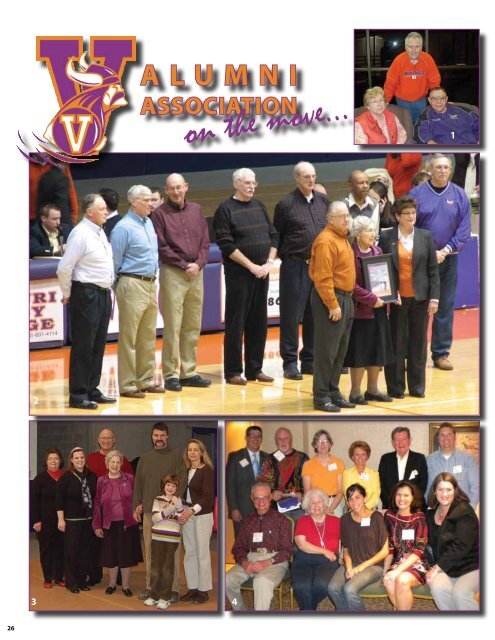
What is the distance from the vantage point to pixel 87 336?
589 inches

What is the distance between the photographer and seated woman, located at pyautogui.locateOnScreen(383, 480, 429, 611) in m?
14.9

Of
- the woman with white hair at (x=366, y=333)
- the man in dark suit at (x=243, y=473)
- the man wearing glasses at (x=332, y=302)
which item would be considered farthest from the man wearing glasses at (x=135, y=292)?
the woman with white hair at (x=366, y=333)

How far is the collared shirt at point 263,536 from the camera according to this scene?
1496 centimetres

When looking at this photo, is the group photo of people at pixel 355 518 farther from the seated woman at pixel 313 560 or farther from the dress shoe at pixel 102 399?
the dress shoe at pixel 102 399

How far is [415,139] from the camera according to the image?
591 inches

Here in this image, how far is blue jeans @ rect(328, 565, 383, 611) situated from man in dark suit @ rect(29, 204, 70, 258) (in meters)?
2.77

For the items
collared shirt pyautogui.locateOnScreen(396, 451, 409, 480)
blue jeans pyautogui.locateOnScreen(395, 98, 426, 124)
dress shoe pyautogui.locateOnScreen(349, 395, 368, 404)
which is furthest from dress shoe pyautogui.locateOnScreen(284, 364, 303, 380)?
blue jeans pyautogui.locateOnScreen(395, 98, 426, 124)

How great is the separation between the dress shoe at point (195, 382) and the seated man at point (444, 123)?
211 centimetres

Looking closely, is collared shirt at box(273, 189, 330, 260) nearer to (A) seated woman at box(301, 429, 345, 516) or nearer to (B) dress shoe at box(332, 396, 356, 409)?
(B) dress shoe at box(332, 396, 356, 409)

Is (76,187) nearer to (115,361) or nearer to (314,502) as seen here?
(115,361)

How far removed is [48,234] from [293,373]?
1.88 metres

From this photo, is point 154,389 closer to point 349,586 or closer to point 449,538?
point 349,586

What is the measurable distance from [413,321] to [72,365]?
2258mm

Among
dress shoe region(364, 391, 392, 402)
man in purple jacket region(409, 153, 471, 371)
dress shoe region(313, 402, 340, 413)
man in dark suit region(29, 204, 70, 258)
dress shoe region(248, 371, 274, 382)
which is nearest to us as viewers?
man in dark suit region(29, 204, 70, 258)
